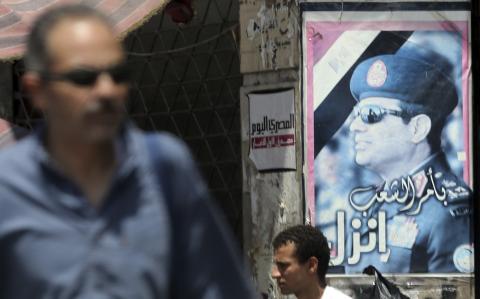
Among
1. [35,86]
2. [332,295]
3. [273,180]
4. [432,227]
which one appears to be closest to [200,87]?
[273,180]

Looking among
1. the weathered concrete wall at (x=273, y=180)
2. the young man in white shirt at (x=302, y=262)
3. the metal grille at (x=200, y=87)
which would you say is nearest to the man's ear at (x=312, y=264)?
the young man in white shirt at (x=302, y=262)

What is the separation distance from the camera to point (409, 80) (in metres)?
8.51

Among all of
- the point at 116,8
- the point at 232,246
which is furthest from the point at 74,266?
the point at 116,8

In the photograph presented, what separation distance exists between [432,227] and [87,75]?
6.48 metres

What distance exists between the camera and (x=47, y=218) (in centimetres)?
221

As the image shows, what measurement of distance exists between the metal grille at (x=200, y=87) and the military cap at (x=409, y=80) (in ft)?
3.82

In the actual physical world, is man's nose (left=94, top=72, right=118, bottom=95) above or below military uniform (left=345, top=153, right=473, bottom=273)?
above

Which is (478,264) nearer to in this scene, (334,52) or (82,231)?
(334,52)

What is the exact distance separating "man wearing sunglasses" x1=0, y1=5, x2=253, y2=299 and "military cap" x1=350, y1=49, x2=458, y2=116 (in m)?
6.20

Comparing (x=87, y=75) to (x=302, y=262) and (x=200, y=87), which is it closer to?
(x=302, y=262)

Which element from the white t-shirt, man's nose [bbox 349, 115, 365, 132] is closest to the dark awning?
man's nose [bbox 349, 115, 365, 132]

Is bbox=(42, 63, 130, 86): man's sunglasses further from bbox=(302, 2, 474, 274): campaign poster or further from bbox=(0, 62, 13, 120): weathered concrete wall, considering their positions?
bbox=(0, 62, 13, 120): weathered concrete wall

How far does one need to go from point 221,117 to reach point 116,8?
2046 mm

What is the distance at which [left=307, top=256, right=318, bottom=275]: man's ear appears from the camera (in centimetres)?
579
